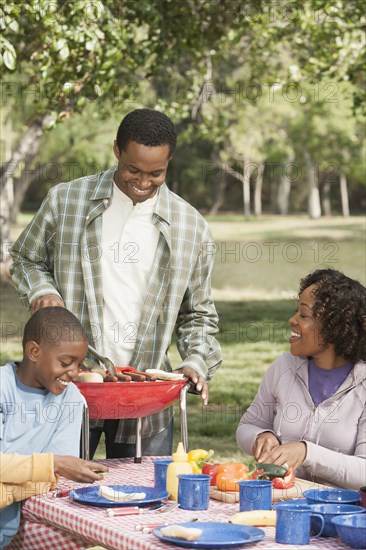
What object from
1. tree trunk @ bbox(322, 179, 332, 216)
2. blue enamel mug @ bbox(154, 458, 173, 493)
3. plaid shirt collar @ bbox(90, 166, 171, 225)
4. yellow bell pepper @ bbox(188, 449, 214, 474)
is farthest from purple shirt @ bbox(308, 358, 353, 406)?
tree trunk @ bbox(322, 179, 332, 216)

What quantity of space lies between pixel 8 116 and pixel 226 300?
12.0 metres

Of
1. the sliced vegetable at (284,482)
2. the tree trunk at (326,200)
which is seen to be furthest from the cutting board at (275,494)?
the tree trunk at (326,200)

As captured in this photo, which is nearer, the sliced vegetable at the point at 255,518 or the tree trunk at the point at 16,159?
the sliced vegetable at the point at 255,518

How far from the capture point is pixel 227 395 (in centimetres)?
1077

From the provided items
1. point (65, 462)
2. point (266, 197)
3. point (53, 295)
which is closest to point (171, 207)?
point (53, 295)

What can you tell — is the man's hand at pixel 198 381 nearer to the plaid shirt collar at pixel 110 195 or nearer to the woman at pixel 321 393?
the woman at pixel 321 393

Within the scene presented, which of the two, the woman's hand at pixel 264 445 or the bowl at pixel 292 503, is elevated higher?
the woman's hand at pixel 264 445

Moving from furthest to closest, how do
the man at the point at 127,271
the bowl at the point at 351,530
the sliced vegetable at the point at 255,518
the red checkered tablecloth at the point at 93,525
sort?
the man at the point at 127,271, the sliced vegetable at the point at 255,518, the red checkered tablecloth at the point at 93,525, the bowl at the point at 351,530

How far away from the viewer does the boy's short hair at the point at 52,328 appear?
354 centimetres

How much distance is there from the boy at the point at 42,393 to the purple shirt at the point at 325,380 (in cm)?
95

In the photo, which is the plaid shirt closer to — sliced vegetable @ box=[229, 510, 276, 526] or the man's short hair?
the man's short hair

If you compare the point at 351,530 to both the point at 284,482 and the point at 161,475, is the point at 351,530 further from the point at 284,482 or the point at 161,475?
the point at 161,475

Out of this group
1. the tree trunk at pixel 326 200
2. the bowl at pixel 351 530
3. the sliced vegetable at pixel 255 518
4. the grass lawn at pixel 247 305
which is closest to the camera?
the bowl at pixel 351 530

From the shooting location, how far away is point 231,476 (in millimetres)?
3496
